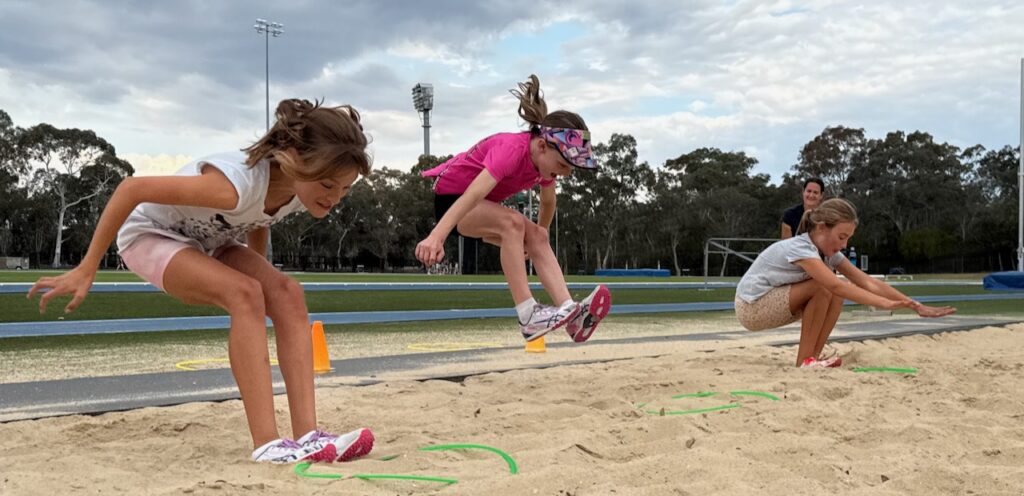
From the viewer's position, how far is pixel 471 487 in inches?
87.7

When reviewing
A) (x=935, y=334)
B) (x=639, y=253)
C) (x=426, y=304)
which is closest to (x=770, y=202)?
(x=639, y=253)

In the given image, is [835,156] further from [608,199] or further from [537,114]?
[537,114]

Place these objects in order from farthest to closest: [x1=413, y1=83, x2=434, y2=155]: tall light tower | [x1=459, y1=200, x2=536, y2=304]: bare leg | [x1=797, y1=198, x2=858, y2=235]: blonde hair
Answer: [x1=413, y1=83, x2=434, y2=155]: tall light tower, [x1=797, y1=198, x2=858, y2=235]: blonde hair, [x1=459, y1=200, x2=536, y2=304]: bare leg

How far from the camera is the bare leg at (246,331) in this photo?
260 cm

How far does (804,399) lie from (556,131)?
172cm

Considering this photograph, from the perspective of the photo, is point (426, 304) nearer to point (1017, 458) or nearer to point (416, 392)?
point (416, 392)

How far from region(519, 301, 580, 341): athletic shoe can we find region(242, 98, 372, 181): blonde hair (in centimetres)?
153

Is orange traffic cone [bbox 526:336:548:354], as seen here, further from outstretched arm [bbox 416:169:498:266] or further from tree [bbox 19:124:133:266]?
tree [bbox 19:124:133:266]

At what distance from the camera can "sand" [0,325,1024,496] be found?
2307 mm

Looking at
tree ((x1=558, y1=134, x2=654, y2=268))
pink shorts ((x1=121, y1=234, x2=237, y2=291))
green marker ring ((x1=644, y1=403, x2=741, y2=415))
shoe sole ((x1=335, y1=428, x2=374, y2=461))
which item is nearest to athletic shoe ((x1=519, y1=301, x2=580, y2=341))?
green marker ring ((x1=644, y1=403, x2=741, y2=415))

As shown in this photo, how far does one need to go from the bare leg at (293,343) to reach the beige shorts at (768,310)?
308cm

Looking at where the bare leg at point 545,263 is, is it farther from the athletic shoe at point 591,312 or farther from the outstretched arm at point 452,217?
the outstretched arm at point 452,217

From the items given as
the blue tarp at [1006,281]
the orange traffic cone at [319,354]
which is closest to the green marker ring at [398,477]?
the orange traffic cone at [319,354]

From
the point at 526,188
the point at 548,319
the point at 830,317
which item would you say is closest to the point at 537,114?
the point at 526,188
